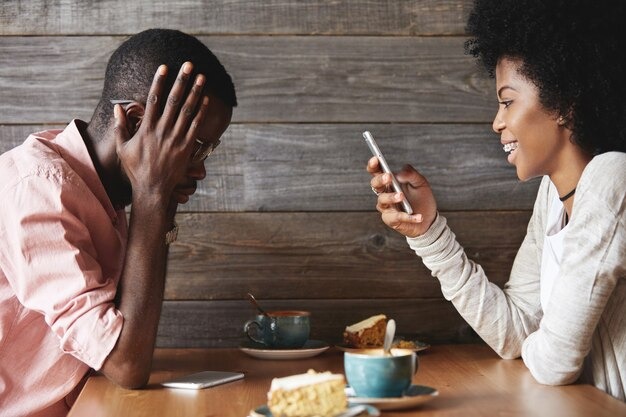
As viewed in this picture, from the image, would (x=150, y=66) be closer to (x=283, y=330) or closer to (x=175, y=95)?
(x=175, y=95)

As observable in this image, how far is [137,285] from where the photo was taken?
1.29 m

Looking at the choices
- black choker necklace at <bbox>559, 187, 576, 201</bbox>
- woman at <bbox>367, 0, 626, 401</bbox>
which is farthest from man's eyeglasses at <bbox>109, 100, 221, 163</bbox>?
black choker necklace at <bbox>559, 187, 576, 201</bbox>

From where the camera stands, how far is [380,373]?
1042mm

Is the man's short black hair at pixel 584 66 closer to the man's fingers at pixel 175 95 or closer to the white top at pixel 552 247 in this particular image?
the white top at pixel 552 247

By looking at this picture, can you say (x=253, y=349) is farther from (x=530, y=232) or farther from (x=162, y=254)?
(x=530, y=232)

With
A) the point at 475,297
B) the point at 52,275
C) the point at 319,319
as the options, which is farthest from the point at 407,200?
the point at 52,275

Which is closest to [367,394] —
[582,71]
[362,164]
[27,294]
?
[27,294]

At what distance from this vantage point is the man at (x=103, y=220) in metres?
1.25

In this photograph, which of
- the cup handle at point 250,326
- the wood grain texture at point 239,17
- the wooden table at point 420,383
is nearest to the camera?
the wooden table at point 420,383

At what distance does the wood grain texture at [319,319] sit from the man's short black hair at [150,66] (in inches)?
22.2

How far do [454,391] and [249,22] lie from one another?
3.20ft

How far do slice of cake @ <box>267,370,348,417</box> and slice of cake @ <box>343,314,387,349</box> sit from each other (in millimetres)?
610

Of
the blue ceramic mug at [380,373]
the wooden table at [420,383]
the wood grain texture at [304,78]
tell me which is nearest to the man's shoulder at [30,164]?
the wooden table at [420,383]

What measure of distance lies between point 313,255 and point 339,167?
209 mm
